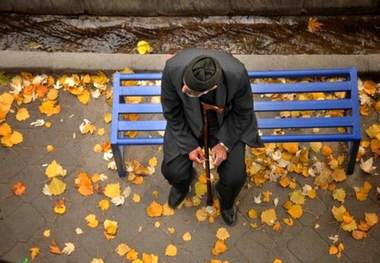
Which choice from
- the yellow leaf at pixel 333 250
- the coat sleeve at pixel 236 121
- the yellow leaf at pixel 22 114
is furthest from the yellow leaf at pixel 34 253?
the yellow leaf at pixel 333 250

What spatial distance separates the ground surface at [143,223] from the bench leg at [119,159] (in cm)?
11

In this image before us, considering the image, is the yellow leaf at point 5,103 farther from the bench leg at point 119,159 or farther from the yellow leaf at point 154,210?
the yellow leaf at point 154,210

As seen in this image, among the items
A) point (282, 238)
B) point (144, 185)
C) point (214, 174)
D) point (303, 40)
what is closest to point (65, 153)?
point (144, 185)

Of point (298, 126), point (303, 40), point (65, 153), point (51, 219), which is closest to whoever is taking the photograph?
point (298, 126)

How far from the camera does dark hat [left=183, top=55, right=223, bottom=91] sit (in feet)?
8.75

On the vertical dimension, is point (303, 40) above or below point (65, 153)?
above

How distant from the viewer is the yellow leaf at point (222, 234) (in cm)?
403

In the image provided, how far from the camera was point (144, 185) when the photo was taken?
430 centimetres

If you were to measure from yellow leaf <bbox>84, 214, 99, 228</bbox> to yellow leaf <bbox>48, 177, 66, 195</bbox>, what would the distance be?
14.1 inches

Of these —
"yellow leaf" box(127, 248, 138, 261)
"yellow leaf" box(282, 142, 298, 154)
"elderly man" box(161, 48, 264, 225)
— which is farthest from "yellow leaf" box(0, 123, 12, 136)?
"yellow leaf" box(282, 142, 298, 154)

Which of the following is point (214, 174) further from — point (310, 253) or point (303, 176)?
point (310, 253)

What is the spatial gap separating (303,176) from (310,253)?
685 mm

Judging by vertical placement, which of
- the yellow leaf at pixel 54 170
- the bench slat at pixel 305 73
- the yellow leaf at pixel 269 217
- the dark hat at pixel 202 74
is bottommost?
the yellow leaf at pixel 269 217

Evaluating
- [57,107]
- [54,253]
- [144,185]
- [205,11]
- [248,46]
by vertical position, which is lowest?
[54,253]
